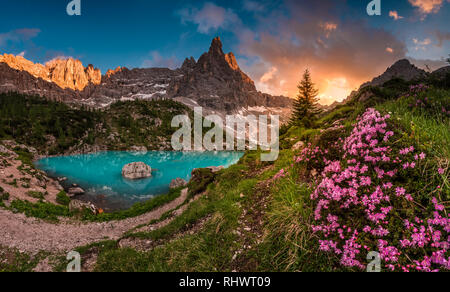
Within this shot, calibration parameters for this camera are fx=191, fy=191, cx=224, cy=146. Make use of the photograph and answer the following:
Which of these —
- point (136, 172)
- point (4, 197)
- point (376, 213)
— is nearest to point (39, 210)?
point (4, 197)

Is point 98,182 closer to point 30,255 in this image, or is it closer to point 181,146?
point 30,255

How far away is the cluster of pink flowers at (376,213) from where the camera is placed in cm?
270

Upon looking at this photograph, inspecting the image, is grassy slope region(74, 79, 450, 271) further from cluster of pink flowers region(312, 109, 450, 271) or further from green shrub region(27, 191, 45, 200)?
green shrub region(27, 191, 45, 200)

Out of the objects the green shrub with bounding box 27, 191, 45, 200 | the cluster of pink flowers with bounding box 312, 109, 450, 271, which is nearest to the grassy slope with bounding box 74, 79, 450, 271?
the cluster of pink flowers with bounding box 312, 109, 450, 271

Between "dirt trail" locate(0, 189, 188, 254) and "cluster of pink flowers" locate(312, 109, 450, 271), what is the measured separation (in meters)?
11.9

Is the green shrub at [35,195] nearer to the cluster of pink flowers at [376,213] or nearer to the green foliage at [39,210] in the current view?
the green foliage at [39,210]

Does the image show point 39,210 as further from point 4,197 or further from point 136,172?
point 136,172

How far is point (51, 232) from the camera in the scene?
1276cm

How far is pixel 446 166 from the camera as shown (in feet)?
10.9

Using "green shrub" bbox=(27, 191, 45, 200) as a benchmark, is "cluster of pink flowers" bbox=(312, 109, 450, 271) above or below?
above

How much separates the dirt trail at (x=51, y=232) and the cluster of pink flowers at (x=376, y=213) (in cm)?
1185

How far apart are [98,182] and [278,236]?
4408cm

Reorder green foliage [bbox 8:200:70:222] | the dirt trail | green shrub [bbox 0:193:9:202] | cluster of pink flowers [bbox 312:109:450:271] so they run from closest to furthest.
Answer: cluster of pink flowers [bbox 312:109:450:271]
the dirt trail
green foliage [bbox 8:200:70:222]
green shrub [bbox 0:193:9:202]

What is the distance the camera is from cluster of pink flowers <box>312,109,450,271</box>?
270cm
